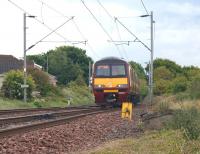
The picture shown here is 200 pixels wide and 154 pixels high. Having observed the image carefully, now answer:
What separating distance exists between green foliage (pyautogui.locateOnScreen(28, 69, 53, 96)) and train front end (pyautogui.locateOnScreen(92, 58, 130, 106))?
21158 millimetres

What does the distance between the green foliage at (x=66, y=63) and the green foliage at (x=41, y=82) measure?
5590 cm

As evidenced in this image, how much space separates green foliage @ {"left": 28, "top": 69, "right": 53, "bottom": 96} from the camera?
2222 inches

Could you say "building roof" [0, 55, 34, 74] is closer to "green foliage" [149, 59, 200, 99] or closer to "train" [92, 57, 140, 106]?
"green foliage" [149, 59, 200, 99]

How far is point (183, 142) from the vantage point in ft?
39.4

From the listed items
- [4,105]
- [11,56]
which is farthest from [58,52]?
[4,105]

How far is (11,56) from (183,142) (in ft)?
286

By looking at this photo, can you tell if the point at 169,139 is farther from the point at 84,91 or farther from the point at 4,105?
the point at 84,91

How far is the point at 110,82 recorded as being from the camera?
1398 inches

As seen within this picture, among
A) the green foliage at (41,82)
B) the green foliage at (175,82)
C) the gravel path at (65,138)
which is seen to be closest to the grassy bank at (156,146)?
the gravel path at (65,138)

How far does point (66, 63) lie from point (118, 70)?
83.3 meters

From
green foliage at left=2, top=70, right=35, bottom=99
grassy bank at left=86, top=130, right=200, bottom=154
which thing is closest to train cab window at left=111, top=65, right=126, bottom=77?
green foliage at left=2, top=70, right=35, bottom=99

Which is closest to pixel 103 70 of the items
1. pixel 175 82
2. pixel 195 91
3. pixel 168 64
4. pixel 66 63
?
pixel 195 91

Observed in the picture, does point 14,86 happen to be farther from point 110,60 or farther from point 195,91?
point 195,91

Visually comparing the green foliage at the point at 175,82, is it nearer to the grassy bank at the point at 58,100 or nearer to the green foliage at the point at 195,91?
the green foliage at the point at 195,91
